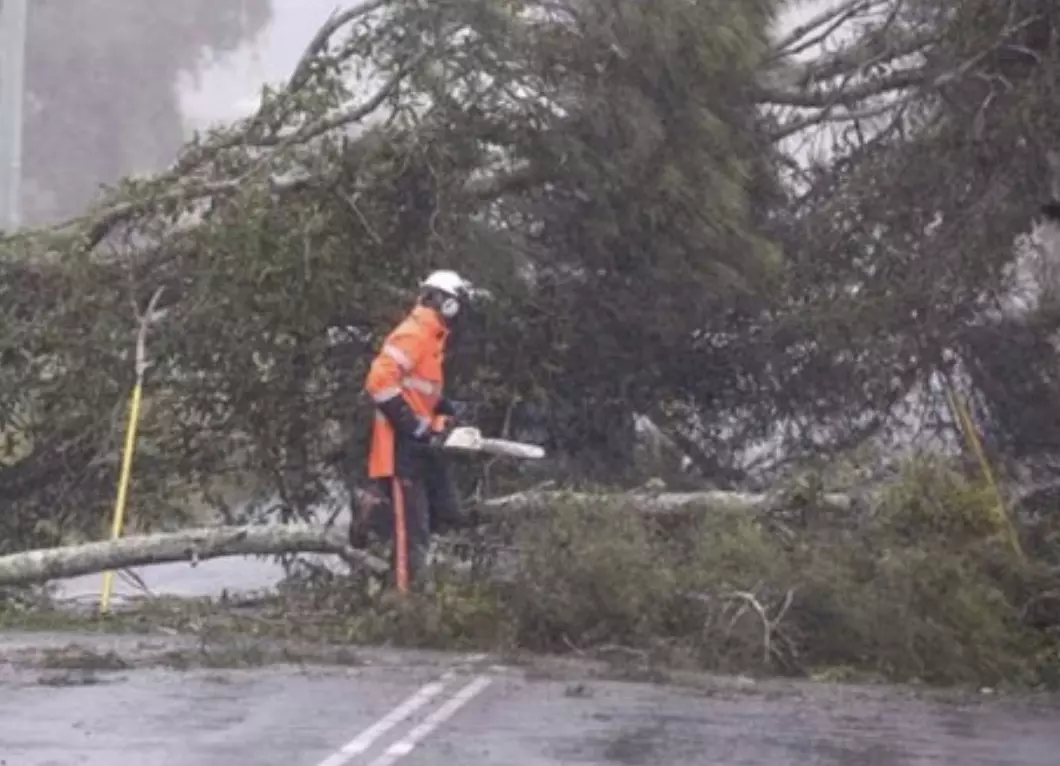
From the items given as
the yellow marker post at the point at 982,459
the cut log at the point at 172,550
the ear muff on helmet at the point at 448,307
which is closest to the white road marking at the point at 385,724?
the cut log at the point at 172,550

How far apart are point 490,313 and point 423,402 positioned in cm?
162

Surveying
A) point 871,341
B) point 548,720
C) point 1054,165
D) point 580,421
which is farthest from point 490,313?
point 548,720

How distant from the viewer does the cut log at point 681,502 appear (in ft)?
36.2

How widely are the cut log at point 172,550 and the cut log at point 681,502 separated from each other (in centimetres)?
73

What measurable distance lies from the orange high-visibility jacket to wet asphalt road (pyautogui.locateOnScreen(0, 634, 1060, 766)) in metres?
1.47

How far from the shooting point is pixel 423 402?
36.6 feet

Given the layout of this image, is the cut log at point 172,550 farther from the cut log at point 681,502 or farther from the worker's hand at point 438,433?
the cut log at point 681,502

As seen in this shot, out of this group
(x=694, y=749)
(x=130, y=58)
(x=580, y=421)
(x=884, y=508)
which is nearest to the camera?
(x=694, y=749)

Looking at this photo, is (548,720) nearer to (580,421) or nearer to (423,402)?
(423,402)

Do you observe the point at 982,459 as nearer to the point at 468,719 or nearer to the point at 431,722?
the point at 468,719

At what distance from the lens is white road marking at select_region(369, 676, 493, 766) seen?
24.6 feet

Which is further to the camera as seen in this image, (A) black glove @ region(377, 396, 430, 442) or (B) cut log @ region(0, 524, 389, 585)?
(B) cut log @ region(0, 524, 389, 585)

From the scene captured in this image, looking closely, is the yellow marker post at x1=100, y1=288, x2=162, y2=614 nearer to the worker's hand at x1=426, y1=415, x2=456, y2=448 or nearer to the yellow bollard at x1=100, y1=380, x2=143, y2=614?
the yellow bollard at x1=100, y1=380, x2=143, y2=614

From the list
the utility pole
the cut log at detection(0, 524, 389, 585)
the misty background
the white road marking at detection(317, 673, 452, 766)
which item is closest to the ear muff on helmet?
the cut log at detection(0, 524, 389, 585)
